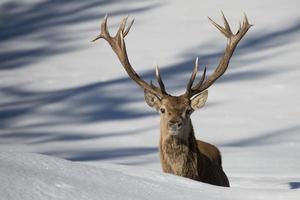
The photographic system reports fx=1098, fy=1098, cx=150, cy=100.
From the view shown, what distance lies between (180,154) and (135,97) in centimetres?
984

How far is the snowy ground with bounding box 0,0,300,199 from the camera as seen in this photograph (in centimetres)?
580

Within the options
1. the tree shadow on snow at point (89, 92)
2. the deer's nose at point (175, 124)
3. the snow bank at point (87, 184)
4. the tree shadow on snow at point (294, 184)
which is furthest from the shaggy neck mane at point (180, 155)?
the tree shadow on snow at point (89, 92)

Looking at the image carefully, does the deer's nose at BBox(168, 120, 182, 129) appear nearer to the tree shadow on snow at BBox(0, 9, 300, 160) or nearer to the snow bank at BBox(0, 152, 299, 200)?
the snow bank at BBox(0, 152, 299, 200)

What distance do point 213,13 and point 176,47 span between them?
9.12ft

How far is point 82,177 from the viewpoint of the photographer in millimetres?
5402

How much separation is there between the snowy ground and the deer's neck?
1109 mm

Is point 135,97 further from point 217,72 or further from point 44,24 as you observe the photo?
point 217,72

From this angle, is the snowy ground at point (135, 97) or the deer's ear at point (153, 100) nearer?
the snowy ground at point (135, 97)

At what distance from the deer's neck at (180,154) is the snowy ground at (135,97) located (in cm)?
111

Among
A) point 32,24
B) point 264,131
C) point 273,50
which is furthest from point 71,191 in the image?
point 32,24

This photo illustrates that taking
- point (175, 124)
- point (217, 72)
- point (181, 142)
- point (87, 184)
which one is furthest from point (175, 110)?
point (87, 184)

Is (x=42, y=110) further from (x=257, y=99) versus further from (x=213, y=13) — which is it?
(x=213, y=13)

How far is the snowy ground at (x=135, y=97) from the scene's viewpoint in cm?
580

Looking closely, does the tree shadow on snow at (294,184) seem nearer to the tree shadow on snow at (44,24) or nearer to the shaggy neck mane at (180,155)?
the shaggy neck mane at (180,155)
